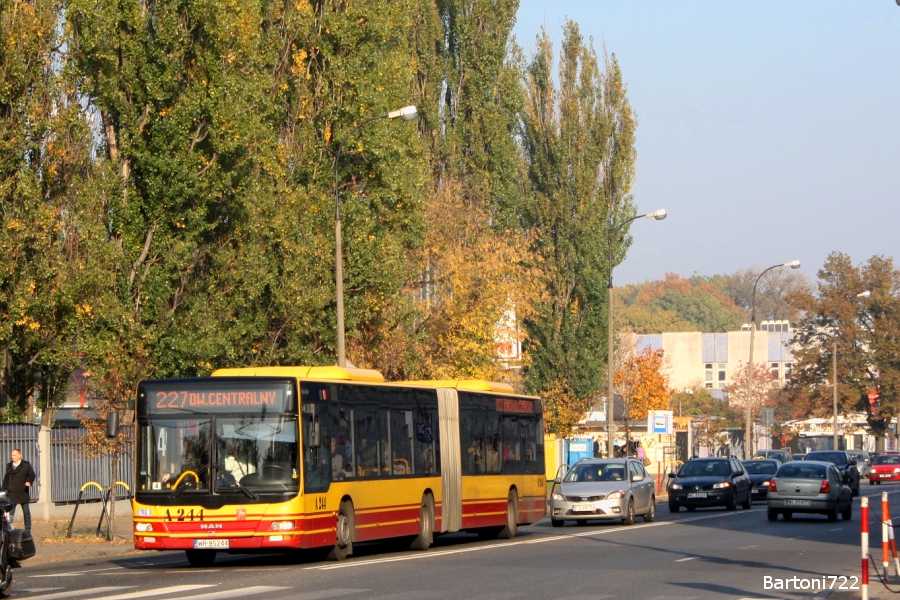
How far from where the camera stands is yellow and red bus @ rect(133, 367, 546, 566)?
62.1ft

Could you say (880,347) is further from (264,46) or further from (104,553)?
(104,553)

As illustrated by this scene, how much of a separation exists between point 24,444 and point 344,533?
13.7 metres

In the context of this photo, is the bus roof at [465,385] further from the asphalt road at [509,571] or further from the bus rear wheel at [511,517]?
the asphalt road at [509,571]

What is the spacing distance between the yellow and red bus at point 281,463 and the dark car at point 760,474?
77.7 feet

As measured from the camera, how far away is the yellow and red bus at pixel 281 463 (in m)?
18.9

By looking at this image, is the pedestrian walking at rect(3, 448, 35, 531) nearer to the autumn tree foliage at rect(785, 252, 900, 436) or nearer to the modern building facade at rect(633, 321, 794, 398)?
the autumn tree foliage at rect(785, 252, 900, 436)

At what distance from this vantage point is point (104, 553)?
23.9 meters

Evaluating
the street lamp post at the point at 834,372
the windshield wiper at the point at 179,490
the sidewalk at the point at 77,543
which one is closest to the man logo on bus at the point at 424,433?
the windshield wiper at the point at 179,490

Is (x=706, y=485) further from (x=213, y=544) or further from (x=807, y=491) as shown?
(x=213, y=544)

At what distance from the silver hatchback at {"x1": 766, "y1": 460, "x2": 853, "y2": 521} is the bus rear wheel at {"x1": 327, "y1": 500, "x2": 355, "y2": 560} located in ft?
47.5

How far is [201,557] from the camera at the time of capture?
2073 centimetres

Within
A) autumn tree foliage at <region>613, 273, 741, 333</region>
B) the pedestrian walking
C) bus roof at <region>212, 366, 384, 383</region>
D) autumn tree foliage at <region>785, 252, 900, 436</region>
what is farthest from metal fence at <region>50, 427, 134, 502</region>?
autumn tree foliage at <region>613, 273, 741, 333</region>

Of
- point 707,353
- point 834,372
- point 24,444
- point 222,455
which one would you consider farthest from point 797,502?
point 707,353

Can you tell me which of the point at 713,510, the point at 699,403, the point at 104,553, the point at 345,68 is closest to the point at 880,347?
the point at 699,403
